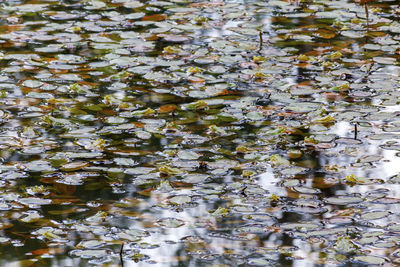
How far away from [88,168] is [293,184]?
0.75 m

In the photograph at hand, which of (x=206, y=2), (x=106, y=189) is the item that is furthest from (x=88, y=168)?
(x=206, y=2)

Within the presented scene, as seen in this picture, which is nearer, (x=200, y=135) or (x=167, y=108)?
(x=200, y=135)

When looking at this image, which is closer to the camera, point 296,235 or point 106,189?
point 296,235

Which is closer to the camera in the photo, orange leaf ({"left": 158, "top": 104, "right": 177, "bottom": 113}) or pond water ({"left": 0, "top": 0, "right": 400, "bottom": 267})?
pond water ({"left": 0, "top": 0, "right": 400, "bottom": 267})

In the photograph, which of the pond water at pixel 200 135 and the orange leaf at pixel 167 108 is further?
the orange leaf at pixel 167 108

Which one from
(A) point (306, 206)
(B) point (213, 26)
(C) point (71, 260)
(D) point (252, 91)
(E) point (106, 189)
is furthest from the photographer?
(B) point (213, 26)

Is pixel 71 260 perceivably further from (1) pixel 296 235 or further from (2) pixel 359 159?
(2) pixel 359 159

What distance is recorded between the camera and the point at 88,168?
8.77 feet

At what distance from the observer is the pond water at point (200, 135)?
7.29 ft

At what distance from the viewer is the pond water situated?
87.4 inches

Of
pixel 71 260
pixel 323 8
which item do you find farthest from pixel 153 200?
pixel 323 8

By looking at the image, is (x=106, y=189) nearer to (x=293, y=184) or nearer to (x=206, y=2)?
(x=293, y=184)

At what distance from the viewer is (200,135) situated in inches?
115

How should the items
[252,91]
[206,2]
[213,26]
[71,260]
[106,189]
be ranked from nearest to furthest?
[71,260]
[106,189]
[252,91]
[213,26]
[206,2]
